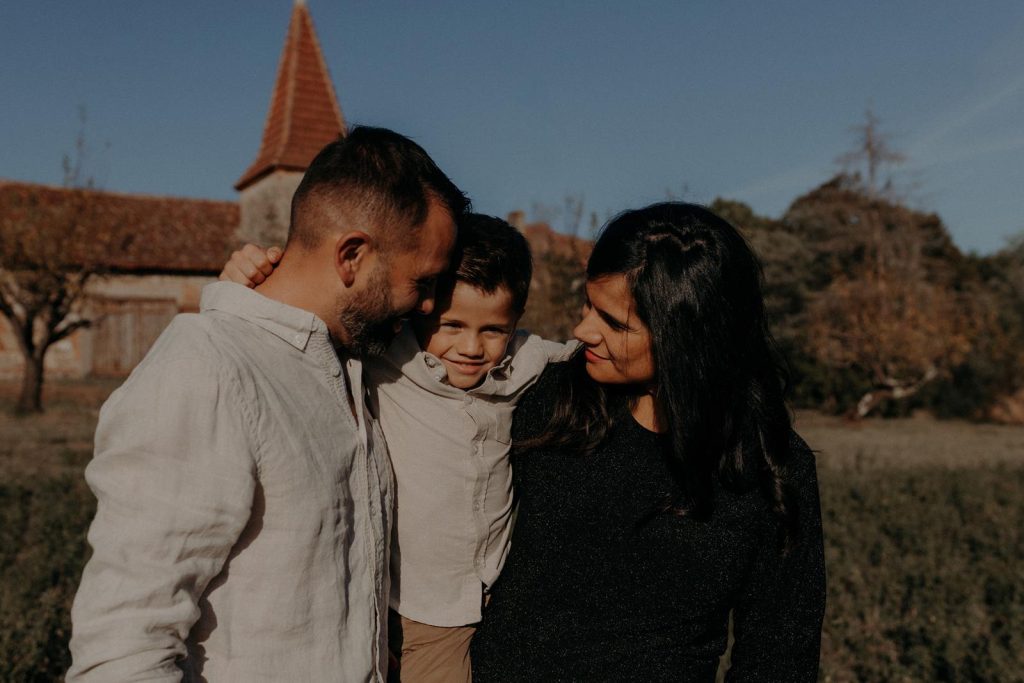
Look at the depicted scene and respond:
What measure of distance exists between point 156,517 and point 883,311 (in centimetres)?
2199

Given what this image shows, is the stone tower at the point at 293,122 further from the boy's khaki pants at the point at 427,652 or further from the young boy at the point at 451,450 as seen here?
the boy's khaki pants at the point at 427,652

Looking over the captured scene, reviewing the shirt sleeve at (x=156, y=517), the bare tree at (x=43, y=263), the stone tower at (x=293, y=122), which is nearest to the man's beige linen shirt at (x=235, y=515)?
the shirt sleeve at (x=156, y=517)

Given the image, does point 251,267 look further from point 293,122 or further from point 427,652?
point 293,122

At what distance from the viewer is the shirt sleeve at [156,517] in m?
1.21

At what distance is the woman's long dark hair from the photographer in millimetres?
2012

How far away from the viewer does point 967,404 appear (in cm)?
2497

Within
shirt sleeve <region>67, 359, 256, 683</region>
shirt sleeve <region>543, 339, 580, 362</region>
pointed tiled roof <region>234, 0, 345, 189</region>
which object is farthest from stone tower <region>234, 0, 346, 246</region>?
shirt sleeve <region>67, 359, 256, 683</region>

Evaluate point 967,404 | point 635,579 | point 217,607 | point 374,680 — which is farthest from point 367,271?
point 967,404

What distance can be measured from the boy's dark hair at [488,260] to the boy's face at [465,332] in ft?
0.07

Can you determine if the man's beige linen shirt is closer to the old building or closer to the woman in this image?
the woman

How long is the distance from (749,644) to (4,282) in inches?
635

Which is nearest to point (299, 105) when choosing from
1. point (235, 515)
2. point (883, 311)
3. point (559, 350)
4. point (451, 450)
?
point (883, 311)

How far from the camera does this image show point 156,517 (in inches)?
48.2

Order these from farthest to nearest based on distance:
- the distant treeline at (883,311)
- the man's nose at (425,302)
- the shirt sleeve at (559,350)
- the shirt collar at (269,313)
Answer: the distant treeline at (883,311)
the shirt sleeve at (559,350)
the man's nose at (425,302)
the shirt collar at (269,313)
